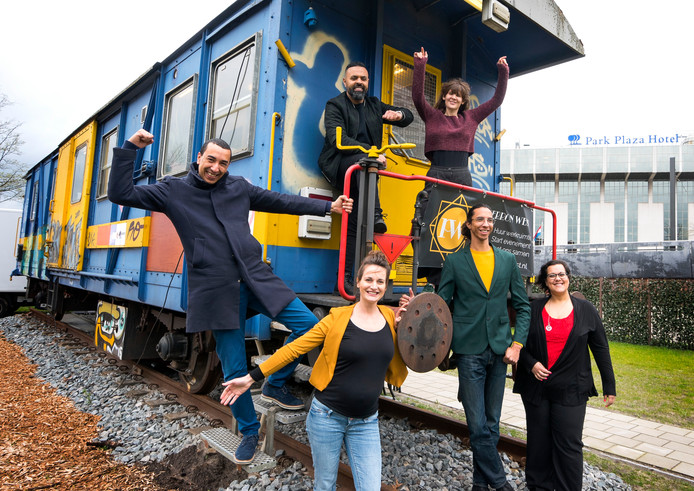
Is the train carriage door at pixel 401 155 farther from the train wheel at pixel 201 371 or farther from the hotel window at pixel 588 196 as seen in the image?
the hotel window at pixel 588 196

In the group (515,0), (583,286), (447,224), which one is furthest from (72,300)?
(583,286)

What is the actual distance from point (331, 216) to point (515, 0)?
7.29 ft

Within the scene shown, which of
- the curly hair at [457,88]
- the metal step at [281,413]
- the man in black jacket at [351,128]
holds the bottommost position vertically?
the metal step at [281,413]

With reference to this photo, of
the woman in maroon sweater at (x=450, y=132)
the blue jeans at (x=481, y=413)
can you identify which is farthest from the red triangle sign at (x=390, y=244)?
the woman in maroon sweater at (x=450, y=132)

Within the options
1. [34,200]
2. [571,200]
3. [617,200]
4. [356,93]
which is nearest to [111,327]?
[356,93]

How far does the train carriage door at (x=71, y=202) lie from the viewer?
712 cm

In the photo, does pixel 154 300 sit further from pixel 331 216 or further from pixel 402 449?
pixel 402 449

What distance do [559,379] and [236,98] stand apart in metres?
3.33

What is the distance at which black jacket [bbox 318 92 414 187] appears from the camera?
11.8 feet

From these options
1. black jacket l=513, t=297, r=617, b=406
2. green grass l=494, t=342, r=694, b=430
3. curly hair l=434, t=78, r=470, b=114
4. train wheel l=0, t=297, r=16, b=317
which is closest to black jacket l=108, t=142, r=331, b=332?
black jacket l=513, t=297, r=617, b=406

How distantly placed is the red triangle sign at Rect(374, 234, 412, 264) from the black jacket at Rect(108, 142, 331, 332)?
66 centimetres

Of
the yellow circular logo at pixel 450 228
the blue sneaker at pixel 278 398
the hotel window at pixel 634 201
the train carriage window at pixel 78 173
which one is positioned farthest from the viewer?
the hotel window at pixel 634 201

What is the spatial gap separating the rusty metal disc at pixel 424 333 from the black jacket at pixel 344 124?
1.37m

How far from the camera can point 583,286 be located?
42.6ft
